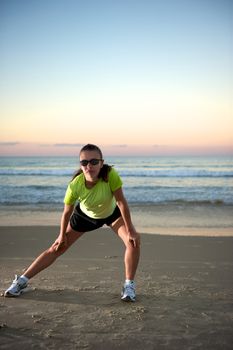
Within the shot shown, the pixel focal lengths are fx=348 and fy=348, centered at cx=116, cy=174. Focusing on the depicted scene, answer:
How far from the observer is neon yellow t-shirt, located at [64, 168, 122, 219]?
3.91m

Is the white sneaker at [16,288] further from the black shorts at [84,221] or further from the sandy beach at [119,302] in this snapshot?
the black shorts at [84,221]

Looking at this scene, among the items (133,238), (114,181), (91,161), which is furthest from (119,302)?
(91,161)

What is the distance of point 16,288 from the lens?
12.9 ft

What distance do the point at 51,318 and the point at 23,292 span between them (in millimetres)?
871

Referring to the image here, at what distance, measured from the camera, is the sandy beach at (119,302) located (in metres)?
2.87

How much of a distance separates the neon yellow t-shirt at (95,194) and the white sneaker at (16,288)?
105cm

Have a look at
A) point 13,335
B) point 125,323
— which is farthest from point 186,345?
point 13,335

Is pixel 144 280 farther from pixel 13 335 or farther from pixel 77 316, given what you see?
pixel 13 335

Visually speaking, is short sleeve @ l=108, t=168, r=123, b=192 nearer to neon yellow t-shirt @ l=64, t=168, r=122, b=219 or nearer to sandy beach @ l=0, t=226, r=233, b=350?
neon yellow t-shirt @ l=64, t=168, r=122, b=219

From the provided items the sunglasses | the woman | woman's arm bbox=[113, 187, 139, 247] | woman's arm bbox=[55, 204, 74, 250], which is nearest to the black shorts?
the woman

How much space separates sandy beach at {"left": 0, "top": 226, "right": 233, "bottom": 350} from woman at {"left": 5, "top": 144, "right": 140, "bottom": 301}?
0.33 meters

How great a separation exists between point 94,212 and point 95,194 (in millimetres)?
230

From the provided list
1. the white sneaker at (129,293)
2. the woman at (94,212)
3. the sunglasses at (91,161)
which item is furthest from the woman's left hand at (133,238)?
the sunglasses at (91,161)

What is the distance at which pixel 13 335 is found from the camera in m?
2.95
